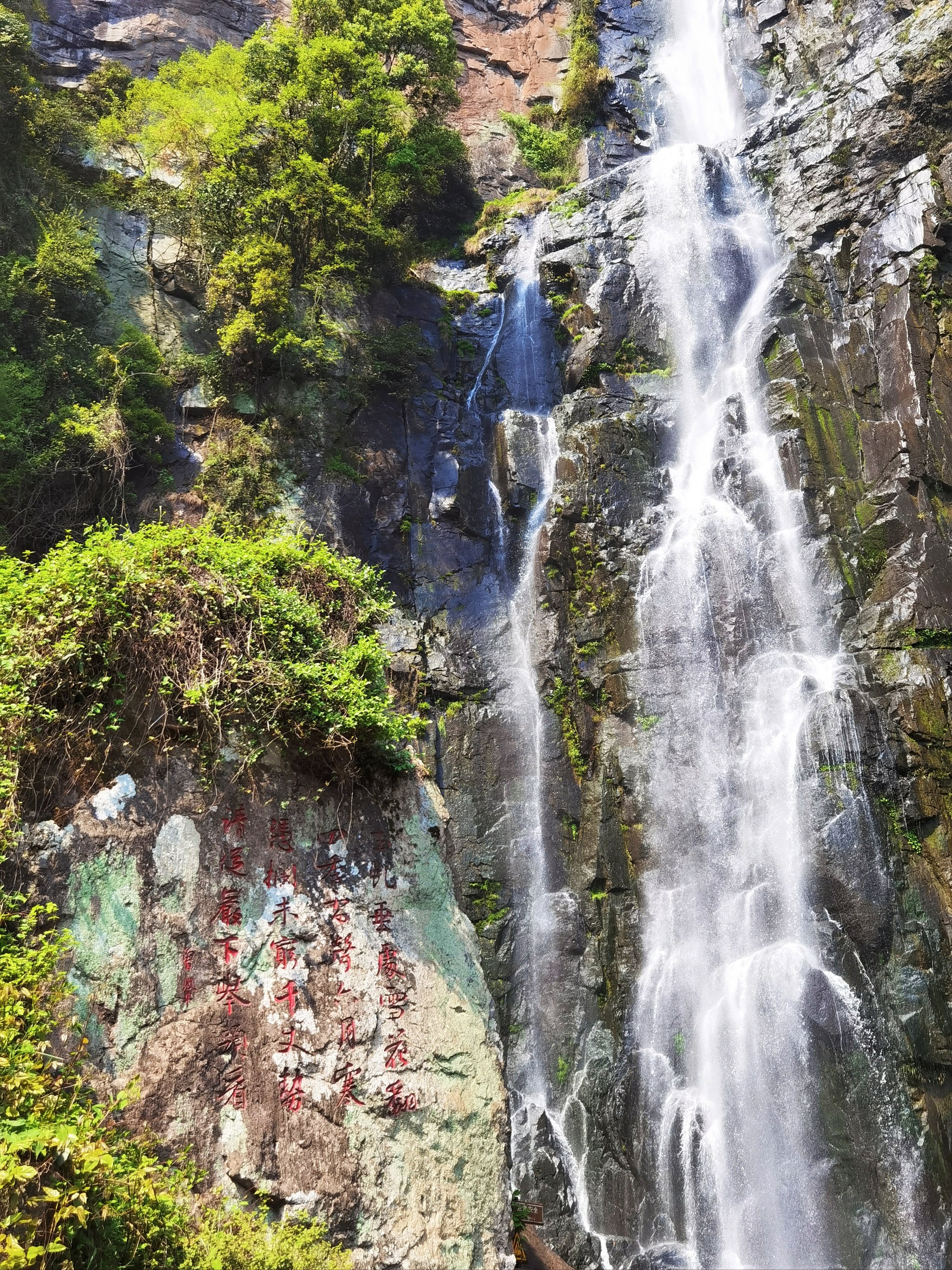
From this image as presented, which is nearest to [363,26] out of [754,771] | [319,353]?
[319,353]

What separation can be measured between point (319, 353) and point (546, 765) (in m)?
7.17

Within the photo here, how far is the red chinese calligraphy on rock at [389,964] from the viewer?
4.61 metres

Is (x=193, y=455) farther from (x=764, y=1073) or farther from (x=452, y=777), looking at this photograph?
(x=764, y=1073)

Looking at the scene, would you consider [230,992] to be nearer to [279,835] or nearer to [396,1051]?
[279,835]

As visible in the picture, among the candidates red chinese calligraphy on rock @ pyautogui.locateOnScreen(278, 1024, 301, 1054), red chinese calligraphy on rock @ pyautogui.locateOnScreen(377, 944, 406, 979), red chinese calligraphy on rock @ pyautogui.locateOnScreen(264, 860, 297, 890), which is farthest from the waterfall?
red chinese calligraphy on rock @ pyautogui.locateOnScreen(264, 860, 297, 890)

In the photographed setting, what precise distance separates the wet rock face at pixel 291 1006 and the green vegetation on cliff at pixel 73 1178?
0.17m

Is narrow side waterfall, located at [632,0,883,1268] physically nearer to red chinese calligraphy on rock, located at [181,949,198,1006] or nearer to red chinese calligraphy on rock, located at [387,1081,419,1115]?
red chinese calligraphy on rock, located at [387,1081,419,1115]

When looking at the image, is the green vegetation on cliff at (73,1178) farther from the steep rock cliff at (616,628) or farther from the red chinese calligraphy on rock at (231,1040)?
the red chinese calligraphy on rock at (231,1040)

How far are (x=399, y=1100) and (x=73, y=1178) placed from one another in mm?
1826

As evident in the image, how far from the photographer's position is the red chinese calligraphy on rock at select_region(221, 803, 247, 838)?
180 inches

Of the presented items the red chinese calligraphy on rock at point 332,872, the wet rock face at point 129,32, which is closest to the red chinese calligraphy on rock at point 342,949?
A: the red chinese calligraphy on rock at point 332,872

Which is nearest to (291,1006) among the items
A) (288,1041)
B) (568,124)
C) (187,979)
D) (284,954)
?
(288,1041)

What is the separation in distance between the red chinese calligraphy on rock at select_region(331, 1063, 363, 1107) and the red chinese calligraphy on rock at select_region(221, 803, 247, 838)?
137 centimetres

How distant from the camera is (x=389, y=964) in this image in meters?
4.65
